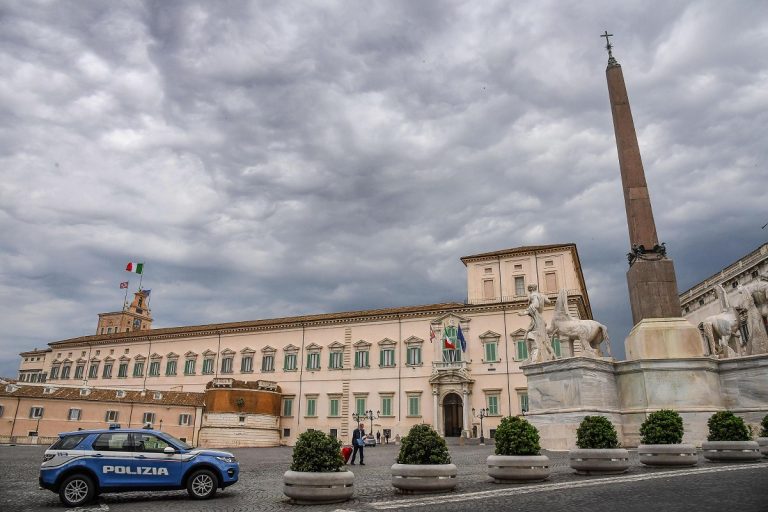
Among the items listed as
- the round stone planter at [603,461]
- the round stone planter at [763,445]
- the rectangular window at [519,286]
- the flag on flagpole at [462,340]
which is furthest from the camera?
the rectangular window at [519,286]

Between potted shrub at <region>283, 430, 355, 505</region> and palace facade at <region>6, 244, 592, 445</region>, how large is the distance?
28.2 meters

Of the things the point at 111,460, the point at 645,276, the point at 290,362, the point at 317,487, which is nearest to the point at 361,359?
the point at 290,362

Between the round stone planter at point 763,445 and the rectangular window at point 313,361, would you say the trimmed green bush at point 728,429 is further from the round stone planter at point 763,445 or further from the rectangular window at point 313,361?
the rectangular window at point 313,361

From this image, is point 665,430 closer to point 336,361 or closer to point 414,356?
point 414,356

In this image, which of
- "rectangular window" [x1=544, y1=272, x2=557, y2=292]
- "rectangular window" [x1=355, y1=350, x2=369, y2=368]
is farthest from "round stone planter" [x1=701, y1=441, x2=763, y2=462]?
"rectangular window" [x1=355, y1=350, x2=369, y2=368]

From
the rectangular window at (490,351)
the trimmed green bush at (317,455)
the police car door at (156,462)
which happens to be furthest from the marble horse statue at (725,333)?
the rectangular window at (490,351)

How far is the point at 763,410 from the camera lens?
15094 millimetres

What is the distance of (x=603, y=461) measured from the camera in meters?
10.7

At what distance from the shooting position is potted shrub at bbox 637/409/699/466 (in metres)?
11.2

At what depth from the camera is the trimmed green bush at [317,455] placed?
28.9 feet

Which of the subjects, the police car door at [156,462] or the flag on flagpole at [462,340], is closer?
the police car door at [156,462]

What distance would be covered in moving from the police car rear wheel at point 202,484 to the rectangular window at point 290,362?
37.3m

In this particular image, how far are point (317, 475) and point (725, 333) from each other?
1425 cm

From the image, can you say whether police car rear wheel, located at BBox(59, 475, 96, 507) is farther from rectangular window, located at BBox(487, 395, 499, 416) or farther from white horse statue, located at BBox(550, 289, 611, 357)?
rectangular window, located at BBox(487, 395, 499, 416)
